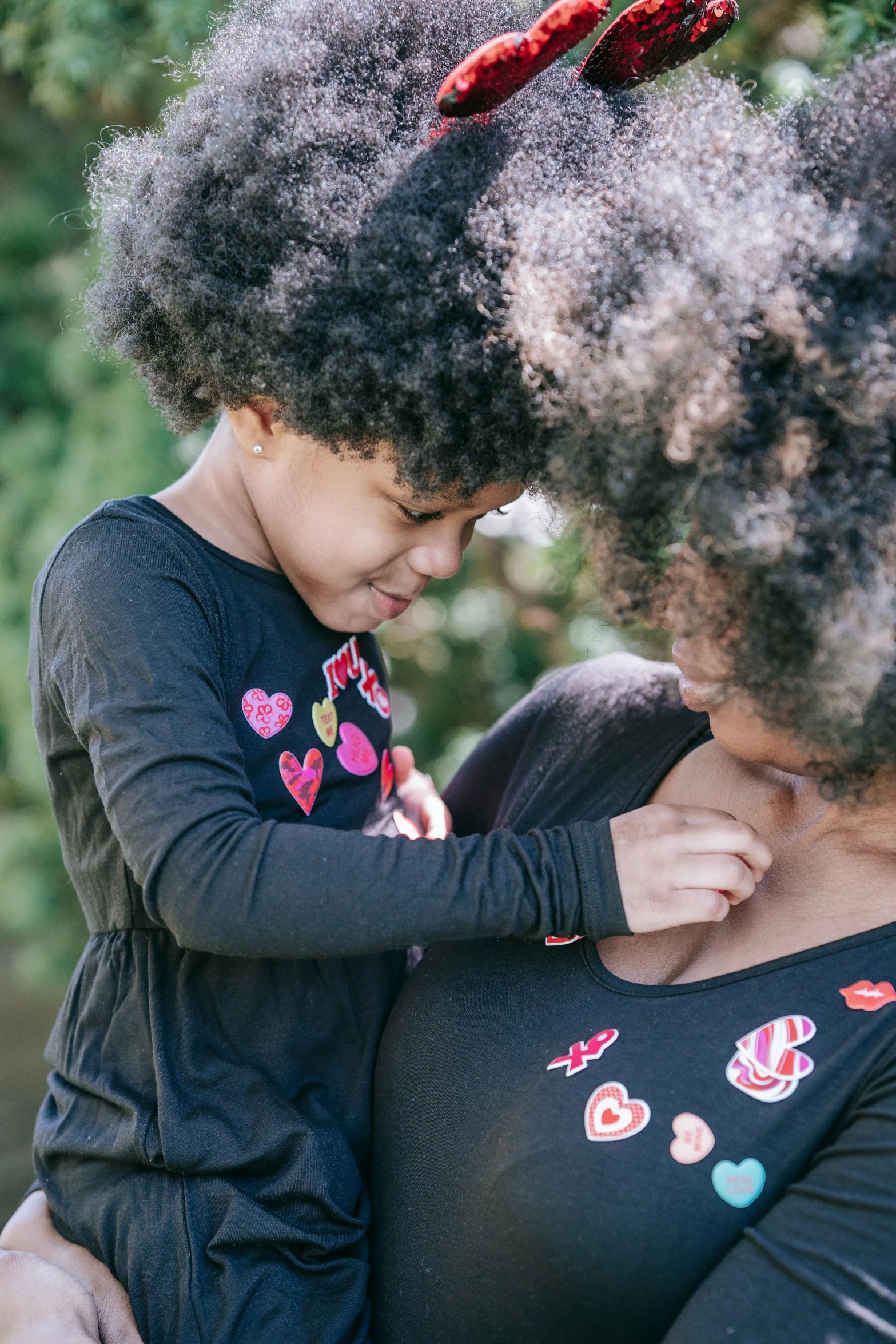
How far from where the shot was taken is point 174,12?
2277 mm

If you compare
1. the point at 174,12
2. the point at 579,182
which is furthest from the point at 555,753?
the point at 174,12

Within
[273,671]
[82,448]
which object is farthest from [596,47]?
[82,448]

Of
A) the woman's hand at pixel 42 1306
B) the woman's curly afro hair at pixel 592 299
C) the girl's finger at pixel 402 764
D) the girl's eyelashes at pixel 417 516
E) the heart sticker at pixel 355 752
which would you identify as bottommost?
the girl's finger at pixel 402 764

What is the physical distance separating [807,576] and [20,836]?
2.71 metres

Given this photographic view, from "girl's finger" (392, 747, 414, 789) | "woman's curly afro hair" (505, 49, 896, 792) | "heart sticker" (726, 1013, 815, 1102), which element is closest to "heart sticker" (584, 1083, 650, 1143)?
"heart sticker" (726, 1013, 815, 1102)

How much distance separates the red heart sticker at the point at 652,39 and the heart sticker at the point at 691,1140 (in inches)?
49.3

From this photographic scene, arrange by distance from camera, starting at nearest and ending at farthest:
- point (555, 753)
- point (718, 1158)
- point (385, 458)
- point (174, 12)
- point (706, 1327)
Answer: point (706, 1327), point (718, 1158), point (385, 458), point (555, 753), point (174, 12)

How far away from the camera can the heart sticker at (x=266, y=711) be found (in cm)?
158

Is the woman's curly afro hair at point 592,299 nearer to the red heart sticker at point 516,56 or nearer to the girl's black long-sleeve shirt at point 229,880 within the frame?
the red heart sticker at point 516,56

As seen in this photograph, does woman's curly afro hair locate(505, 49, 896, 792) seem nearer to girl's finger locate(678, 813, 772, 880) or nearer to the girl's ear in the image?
girl's finger locate(678, 813, 772, 880)

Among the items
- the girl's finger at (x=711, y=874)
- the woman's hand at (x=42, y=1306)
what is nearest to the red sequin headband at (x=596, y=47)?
the girl's finger at (x=711, y=874)

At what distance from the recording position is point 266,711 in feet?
5.26

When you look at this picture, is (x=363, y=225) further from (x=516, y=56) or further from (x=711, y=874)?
(x=711, y=874)

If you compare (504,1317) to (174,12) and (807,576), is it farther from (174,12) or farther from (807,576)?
(174,12)
